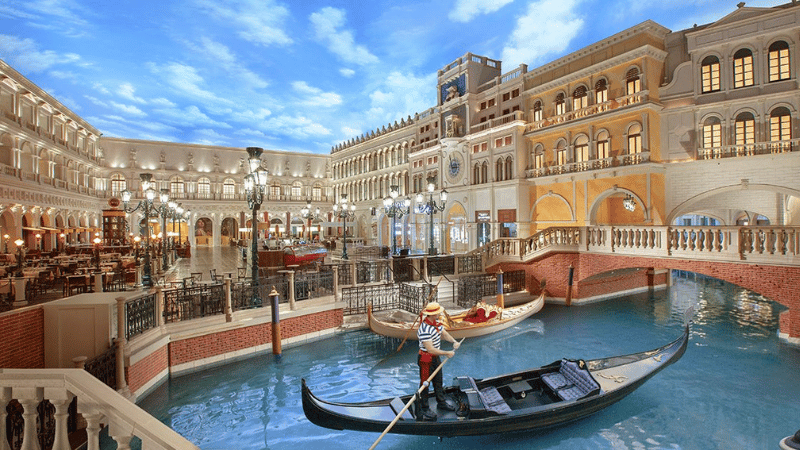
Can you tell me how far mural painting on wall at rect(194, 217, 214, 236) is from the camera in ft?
152

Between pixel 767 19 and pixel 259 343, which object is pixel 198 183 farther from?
pixel 767 19

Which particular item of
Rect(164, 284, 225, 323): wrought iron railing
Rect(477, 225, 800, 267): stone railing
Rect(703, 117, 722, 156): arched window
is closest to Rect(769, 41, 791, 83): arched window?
Rect(703, 117, 722, 156): arched window

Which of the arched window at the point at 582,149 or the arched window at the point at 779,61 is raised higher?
the arched window at the point at 779,61

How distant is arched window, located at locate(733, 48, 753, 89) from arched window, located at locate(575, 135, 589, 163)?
6067mm

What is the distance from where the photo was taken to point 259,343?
1098cm

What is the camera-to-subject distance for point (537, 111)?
22.9 m

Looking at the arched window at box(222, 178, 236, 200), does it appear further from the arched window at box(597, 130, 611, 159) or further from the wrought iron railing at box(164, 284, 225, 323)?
the arched window at box(597, 130, 611, 159)

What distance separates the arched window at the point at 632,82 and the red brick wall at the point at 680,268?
824 centimetres

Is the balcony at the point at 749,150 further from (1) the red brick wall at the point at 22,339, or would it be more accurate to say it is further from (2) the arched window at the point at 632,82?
(1) the red brick wall at the point at 22,339

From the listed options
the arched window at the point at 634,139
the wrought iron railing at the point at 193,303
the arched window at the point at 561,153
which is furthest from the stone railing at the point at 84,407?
the arched window at the point at 561,153

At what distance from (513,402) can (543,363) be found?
3.90m

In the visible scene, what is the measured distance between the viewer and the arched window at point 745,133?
598 inches

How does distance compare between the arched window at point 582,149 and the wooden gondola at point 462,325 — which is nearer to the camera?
the wooden gondola at point 462,325

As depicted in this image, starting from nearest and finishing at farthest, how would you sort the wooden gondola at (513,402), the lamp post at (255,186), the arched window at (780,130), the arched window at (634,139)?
the wooden gondola at (513,402) < the lamp post at (255,186) < the arched window at (780,130) < the arched window at (634,139)
